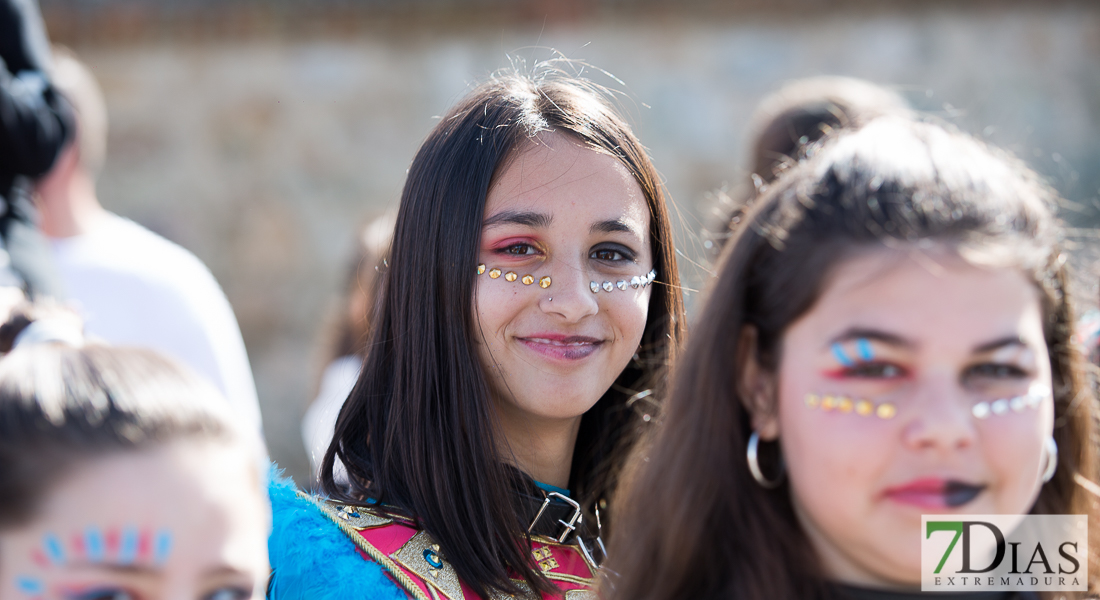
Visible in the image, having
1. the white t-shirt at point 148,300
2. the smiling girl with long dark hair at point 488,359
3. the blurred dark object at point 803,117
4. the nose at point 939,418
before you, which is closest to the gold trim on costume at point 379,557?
the smiling girl with long dark hair at point 488,359

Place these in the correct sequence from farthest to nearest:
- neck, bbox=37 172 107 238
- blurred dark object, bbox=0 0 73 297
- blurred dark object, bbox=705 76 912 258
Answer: blurred dark object, bbox=705 76 912 258 < neck, bbox=37 172 107 238 < blurred dark object, bbox=0 0 73 297

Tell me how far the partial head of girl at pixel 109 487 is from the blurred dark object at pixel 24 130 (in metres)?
0.99

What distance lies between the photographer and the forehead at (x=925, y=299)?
1311mm

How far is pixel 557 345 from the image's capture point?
6.53 feet

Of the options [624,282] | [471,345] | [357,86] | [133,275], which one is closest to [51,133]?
[133,275]

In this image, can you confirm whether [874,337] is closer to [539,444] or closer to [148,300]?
[539,444]

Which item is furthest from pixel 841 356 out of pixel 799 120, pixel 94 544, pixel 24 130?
pixel 799 120

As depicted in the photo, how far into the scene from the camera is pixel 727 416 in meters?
1.49

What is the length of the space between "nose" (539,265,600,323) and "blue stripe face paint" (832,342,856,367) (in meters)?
0.69

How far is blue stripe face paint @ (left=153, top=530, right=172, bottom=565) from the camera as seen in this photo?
1.25m

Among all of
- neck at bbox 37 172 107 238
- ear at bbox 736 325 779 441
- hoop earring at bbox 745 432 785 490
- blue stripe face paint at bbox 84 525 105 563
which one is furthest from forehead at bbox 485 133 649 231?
neck at bbox 37 172 107 238

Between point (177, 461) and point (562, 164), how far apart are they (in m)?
1.06

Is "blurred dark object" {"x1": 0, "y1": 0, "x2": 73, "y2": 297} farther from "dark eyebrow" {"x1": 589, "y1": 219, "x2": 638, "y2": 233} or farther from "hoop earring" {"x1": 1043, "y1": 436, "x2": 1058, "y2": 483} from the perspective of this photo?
"hoop earring" {"x1": 1043, "y1": 436, "x2": 1058, "y2": 483}

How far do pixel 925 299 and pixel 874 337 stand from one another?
0.29ft
